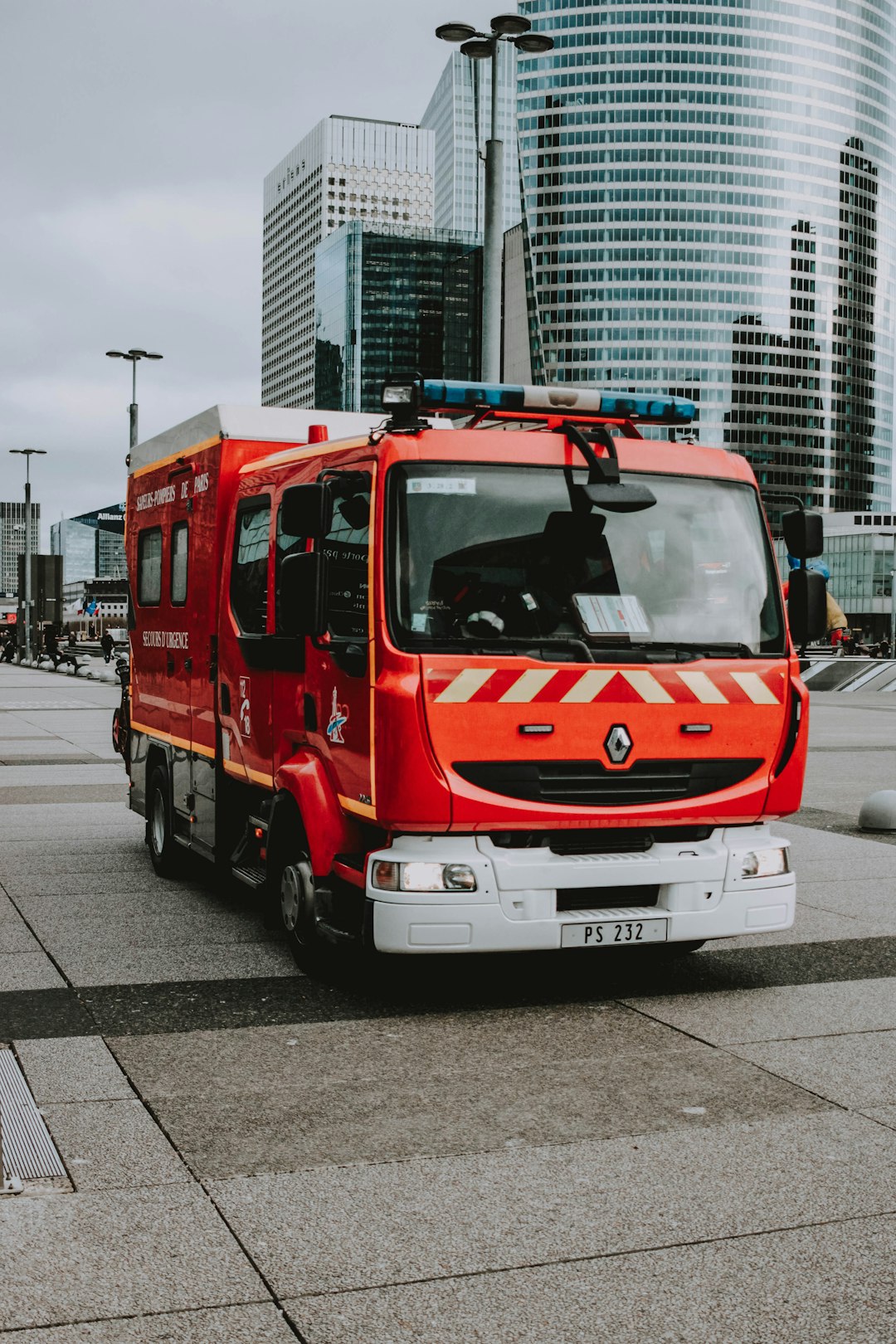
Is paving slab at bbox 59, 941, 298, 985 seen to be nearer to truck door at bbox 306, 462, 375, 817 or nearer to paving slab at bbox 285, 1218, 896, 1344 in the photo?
truck door at bbox 306, 462, 375, 817

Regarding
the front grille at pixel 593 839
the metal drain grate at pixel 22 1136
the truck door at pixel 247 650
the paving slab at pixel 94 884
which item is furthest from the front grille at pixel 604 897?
the paving slab at pixel 94 884

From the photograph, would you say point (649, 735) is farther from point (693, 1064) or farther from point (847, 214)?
point (847, 214)

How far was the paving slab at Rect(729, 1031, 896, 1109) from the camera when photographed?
5.27 metres

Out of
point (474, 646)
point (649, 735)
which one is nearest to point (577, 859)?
point (649, 735)

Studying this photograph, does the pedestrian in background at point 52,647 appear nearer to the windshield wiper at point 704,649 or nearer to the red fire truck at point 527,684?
the red fire truck at point 527,684

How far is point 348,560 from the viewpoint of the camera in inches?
254

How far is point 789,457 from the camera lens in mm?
162375

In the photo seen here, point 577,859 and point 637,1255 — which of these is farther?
point 577,859

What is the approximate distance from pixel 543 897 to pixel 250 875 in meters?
2.20

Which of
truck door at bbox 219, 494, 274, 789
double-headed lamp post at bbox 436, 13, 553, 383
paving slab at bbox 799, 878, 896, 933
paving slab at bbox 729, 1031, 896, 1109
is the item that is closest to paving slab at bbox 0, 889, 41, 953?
truck door at bbox 219, 494, 274, 789

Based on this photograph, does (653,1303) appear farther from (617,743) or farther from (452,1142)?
(617,743)

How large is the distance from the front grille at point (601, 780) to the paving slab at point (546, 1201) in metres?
1.66

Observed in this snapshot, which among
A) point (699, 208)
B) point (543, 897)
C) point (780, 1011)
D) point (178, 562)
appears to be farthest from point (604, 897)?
point (699, 208)

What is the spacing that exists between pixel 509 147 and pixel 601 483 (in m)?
180
